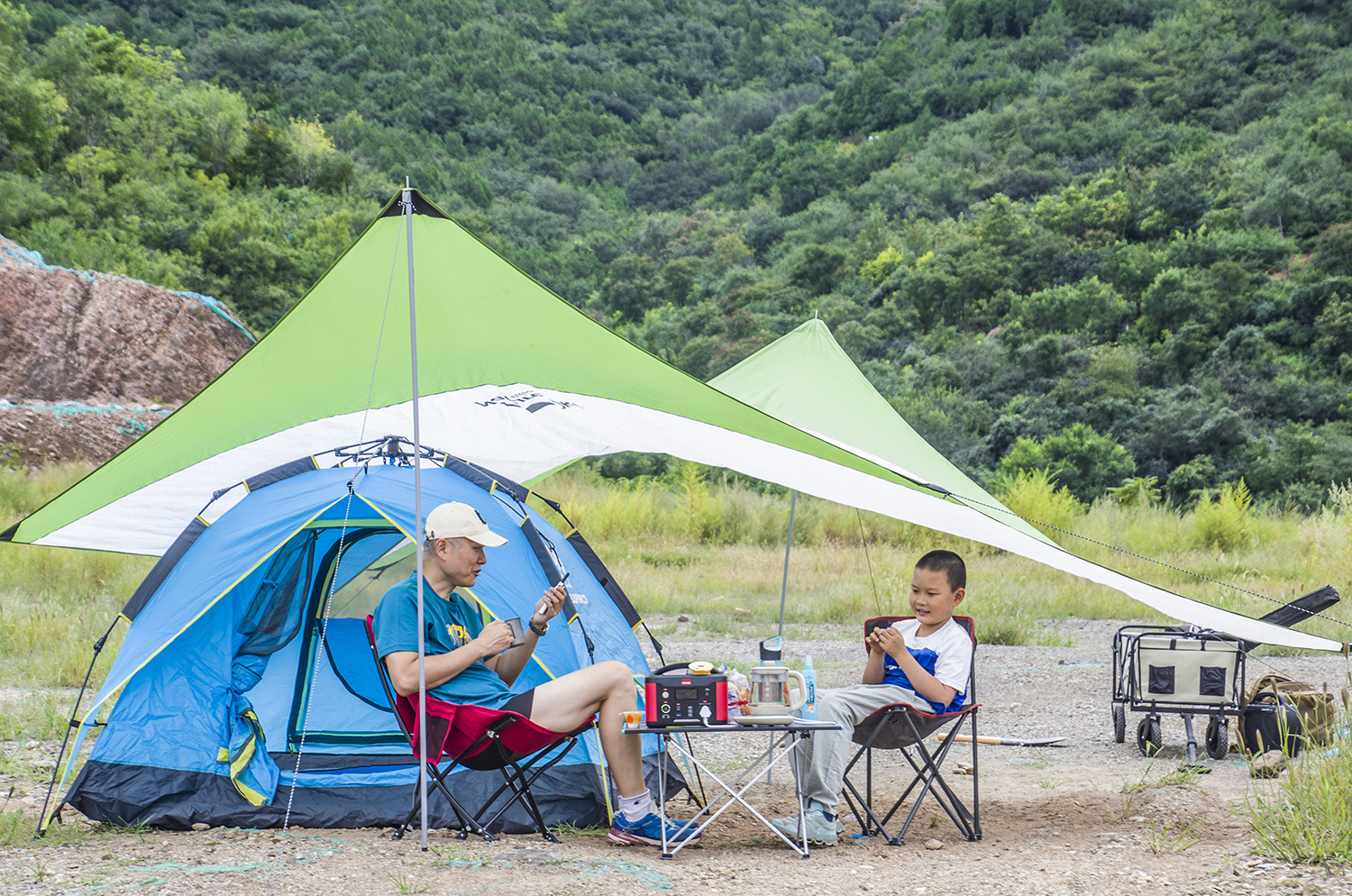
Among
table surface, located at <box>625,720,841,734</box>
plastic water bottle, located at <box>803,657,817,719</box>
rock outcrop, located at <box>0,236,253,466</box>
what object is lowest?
table surface, located at <box>625,720,841,734</box>

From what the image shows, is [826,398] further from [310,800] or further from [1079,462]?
[1079,462]

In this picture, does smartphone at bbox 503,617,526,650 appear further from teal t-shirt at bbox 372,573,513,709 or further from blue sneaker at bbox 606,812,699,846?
blue sneaker at bbox 606,812,699,846

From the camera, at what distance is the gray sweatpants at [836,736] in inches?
149

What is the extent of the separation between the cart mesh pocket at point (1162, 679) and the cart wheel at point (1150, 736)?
0.21 metres

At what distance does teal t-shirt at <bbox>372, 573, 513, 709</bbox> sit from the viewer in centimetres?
368

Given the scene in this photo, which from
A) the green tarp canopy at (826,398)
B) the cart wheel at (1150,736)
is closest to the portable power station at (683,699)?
the green tarp canopy at (826,398)

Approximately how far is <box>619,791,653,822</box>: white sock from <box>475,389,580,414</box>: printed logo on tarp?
7.02 ft

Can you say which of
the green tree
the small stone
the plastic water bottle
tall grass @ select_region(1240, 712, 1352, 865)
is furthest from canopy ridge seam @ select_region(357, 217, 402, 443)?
the green tree

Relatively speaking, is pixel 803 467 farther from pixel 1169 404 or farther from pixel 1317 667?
pixel 1169 404

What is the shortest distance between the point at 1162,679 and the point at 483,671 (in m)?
3.23

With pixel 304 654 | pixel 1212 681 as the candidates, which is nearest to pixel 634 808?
pixel 304 654

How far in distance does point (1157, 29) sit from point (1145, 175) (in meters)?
14.8

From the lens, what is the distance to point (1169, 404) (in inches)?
875

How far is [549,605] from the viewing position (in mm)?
3723
